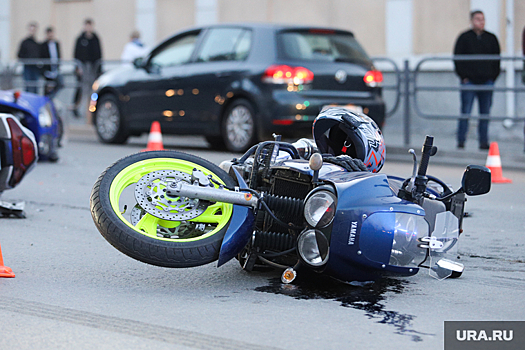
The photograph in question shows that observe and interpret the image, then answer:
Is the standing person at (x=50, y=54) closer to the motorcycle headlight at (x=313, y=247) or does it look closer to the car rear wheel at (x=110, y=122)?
the car rear wheel at (x=110, y=122)

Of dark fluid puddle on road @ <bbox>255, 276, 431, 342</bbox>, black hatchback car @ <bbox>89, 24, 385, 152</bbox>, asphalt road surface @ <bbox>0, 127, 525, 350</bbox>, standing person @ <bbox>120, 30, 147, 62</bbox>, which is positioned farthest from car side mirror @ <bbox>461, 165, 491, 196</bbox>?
standing person @ <bbox>120, 30, 147, 62</bbox>

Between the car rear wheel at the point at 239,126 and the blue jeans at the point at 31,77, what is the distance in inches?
296

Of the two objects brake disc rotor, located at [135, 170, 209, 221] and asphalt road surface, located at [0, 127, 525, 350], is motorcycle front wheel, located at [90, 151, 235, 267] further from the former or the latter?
asphalt road surface, located at [0, 127, 525, 350]

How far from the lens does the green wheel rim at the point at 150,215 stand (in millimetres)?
4418

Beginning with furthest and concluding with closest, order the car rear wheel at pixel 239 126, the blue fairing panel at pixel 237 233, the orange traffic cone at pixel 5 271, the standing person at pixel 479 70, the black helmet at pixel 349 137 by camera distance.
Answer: the standing person at pixel 479 70 < the car rear wheel at pixel 239 126 < the black helmet at pixel 349 137 < the orange traffic cone at pixel 5 271 < the blue fairing panel at pixel 237 233

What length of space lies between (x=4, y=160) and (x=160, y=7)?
13.9 metres

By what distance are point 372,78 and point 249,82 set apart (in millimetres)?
1683

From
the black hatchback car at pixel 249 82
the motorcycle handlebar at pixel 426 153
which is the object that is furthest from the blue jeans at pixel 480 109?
the motorcycle handlebar at pixel 426 153

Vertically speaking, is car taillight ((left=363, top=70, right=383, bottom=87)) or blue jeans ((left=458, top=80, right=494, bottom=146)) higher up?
car taillight ((left=363, top=70, right=383, bottom=87))

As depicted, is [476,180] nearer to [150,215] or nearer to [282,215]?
[282,215]

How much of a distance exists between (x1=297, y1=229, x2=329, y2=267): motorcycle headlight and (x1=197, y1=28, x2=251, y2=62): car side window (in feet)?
26.3

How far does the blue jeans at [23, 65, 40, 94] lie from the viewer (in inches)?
728

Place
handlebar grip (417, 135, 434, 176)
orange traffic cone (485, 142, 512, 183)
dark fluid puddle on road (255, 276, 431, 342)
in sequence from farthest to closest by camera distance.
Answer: orange traffic cone (485, 142, 512, 183) → handlebar grip (417, 135, 434, 176) → dark fluid puddle on road (255, 276, 431, 342)

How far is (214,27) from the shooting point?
1284 cm
